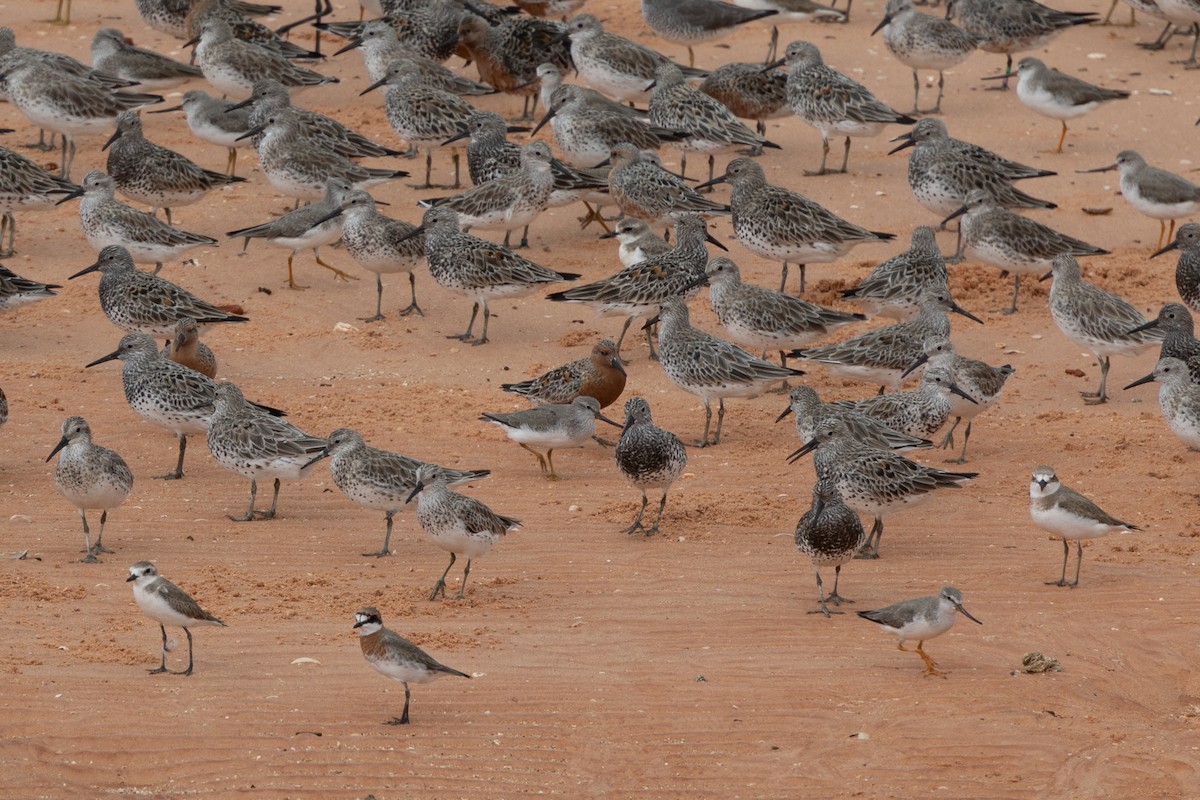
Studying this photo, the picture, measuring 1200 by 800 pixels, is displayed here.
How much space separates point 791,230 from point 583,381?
3.45 m

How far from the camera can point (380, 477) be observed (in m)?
12.1

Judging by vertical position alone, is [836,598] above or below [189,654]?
below

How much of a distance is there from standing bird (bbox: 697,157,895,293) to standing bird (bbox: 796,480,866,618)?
5995 mm

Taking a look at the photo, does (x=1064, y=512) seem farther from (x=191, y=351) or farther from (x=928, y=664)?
(x=191, y=351)

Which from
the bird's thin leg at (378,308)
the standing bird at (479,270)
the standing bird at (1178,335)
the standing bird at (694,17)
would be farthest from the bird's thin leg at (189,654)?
the standing bird at (694,17)

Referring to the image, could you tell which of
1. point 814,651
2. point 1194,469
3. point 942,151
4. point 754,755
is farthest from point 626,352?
point 754,755

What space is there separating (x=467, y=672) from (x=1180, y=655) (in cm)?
415

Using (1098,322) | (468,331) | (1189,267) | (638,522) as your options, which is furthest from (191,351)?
(1189,267)

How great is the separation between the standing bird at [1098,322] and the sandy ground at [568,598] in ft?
1.50

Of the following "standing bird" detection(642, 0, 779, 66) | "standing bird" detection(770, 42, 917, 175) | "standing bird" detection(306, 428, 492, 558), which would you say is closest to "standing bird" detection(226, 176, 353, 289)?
"standing bird" detection(770, 42, 917, 175)

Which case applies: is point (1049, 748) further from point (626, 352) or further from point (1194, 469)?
point (626, 352)

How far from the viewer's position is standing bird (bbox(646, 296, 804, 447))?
14438mm

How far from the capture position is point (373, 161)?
21.4m

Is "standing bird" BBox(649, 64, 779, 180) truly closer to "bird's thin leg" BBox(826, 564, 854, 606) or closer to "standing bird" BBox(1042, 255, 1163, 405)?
"standing bird" BBox(1042, 255, 1163, 405)
